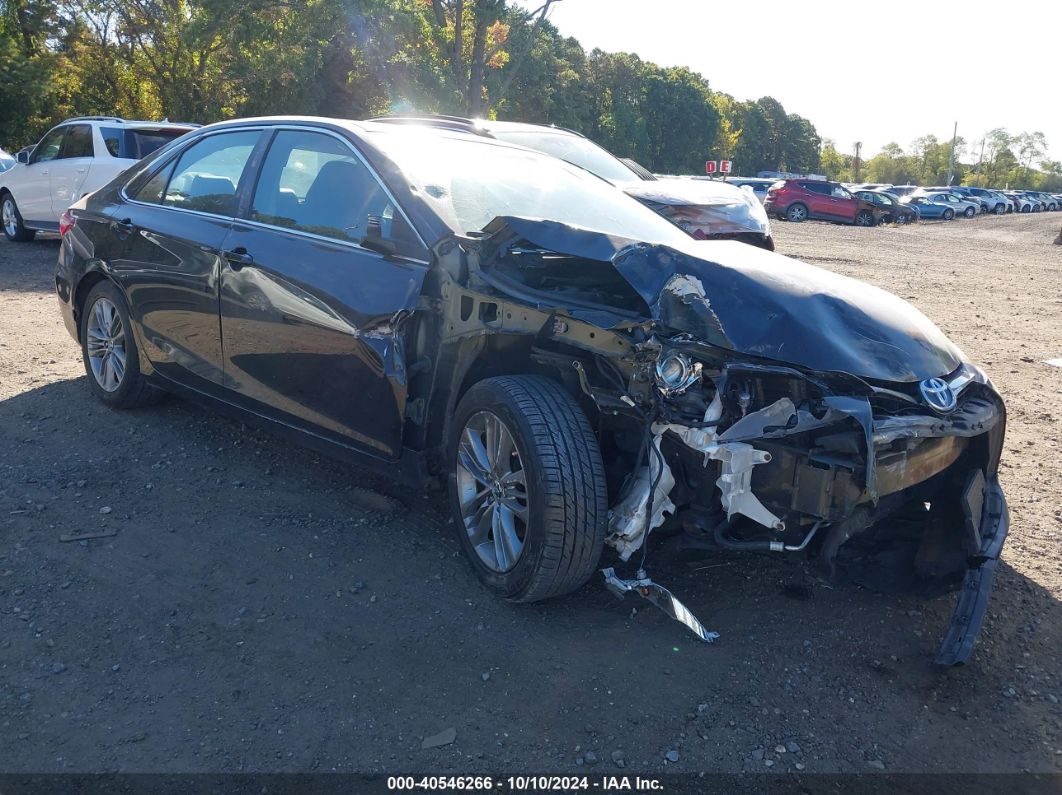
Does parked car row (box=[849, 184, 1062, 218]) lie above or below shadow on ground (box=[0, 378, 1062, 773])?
above

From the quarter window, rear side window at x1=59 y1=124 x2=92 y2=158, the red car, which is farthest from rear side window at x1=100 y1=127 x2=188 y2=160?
the red car

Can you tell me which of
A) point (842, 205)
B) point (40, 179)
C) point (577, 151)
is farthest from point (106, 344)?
point (842, 205)

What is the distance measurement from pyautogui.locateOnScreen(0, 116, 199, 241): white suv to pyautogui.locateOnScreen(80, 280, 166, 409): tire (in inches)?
274

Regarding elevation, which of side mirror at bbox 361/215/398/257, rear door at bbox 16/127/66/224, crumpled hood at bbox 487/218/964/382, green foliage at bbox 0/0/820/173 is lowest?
crumpled hood at bbox 487/218/964/382

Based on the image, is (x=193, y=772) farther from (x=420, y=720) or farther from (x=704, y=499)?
(x=704, y=499)

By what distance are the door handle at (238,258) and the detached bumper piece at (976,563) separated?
10.7 feet

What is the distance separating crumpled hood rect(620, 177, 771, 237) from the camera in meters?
9.05

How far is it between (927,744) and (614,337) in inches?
63.8

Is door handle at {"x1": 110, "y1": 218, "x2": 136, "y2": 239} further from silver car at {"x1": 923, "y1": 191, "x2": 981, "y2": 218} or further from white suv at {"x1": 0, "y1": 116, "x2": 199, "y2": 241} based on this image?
silver car at {"x1": 923, "y1": 191, "x2": 981, "y2": 218}

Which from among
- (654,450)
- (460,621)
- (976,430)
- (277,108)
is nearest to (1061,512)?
(976,430)

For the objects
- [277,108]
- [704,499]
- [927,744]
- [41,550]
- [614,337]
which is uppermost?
[277,108]

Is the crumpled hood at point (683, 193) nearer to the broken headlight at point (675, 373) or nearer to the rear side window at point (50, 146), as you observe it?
the broken headlight at point (675, 373)

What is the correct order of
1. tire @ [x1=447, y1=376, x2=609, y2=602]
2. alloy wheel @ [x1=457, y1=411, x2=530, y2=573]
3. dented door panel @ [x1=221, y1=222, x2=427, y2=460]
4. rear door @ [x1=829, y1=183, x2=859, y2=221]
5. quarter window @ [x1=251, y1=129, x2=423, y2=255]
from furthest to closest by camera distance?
rear door @ [x1=829, y1=183, x2=859, y2=221] < quarter window @ [x1=251, y1=129, x2=423, y2=255] < dented door panel @ [x1=221, y1=222, x2=427, y2=460] < alloy wheel @ [x1=457, y1=411, x2=530, y2=573] < tire @ [x1=447, y1=376, x2=609, y2=602]

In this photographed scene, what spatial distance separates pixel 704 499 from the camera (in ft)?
10.7
